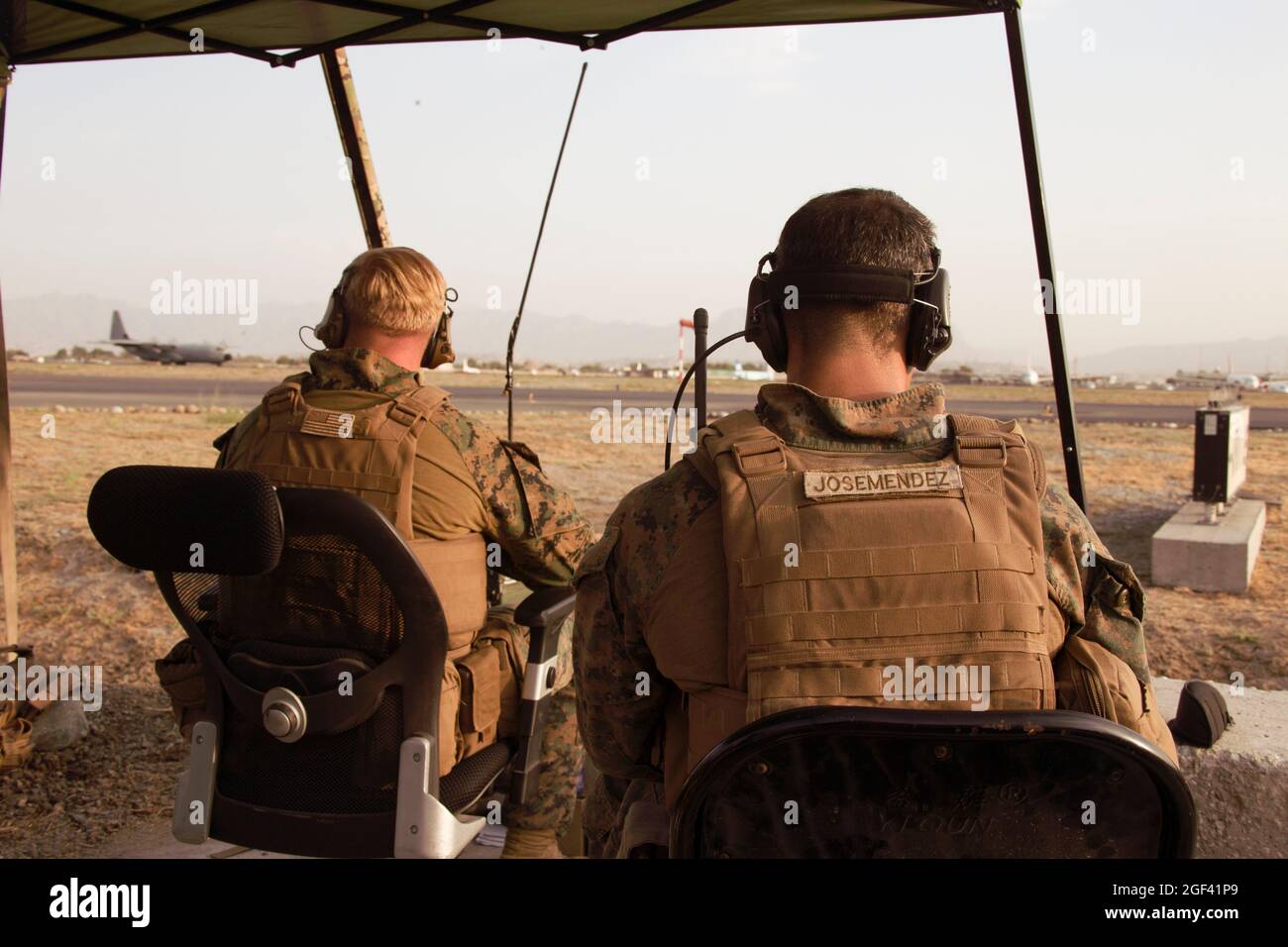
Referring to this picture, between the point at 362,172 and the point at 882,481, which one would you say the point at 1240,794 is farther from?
the point at 362,172

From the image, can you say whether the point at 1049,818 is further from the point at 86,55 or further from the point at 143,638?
the point at 143,638

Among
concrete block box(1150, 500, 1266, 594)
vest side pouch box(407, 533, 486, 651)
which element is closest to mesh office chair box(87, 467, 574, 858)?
vest side pouch box(407, 533, 486, 651)

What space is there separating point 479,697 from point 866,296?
1.45 meters

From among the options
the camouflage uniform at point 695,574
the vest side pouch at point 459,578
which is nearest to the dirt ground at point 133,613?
the vest side pouch at point 459,578

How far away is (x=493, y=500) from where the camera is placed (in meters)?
2.66

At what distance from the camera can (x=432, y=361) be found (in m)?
2.92

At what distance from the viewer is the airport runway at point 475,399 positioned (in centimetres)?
2742

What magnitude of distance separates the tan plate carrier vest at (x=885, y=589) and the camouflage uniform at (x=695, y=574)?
0.08 m

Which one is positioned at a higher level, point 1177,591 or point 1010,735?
point 1010,735

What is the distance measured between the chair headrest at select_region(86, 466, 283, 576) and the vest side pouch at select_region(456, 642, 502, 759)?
2.25ft

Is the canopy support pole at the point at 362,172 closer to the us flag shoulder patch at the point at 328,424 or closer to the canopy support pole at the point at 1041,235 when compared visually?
the us flag shoulder patch at the point at 328,424

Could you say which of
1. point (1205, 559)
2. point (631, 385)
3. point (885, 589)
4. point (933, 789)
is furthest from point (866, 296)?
point (631, 385)
